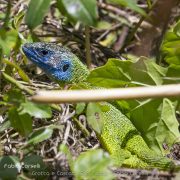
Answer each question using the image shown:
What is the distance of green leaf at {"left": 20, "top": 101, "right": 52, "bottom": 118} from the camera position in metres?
2.50

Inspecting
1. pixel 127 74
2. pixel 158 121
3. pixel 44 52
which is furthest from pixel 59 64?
pixel 158 121

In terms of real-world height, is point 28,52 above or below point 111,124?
above

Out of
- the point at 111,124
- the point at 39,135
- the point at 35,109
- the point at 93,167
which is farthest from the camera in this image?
the point at 111,124

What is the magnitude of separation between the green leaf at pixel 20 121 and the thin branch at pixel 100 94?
0.44m

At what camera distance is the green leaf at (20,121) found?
8.65 feet

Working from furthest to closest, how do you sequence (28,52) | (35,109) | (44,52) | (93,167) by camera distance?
(44,52), (28,52), (35,109), (93,167)

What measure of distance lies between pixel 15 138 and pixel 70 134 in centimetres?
41

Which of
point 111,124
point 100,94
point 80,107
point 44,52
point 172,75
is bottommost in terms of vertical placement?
point 111,124

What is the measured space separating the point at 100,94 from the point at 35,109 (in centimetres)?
47

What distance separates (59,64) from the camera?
413cm

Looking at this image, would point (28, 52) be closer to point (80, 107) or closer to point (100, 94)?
point (80, 107)

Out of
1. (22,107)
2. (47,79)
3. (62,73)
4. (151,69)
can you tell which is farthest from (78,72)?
(22,107)

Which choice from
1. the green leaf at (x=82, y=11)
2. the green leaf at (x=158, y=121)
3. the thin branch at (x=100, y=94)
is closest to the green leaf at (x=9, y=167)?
the thin branch at (x=100, y=94)

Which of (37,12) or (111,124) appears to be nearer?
(37,12)
